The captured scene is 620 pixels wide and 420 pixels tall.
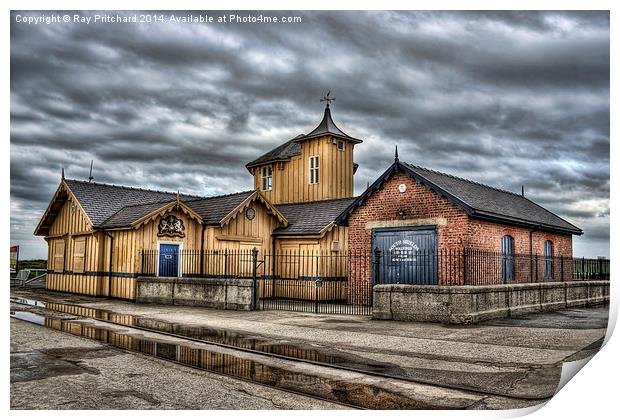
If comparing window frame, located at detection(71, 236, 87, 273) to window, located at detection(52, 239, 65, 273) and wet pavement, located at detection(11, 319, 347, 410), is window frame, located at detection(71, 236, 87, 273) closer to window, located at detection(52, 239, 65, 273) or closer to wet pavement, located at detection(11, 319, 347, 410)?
window, located at detection(52, 239, 65, 273)

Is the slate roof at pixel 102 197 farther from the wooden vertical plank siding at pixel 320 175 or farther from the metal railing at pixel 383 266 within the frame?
the wooden vertical plank siding at pixel 320 175

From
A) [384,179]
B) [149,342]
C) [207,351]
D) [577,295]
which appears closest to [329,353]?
[207,351]

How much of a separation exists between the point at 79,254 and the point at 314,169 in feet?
43.3

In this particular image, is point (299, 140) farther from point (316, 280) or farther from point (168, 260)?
point (316, 280)

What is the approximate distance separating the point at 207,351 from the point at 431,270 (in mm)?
10056

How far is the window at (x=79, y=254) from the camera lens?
24.8 metres

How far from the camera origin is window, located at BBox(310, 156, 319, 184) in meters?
30.7

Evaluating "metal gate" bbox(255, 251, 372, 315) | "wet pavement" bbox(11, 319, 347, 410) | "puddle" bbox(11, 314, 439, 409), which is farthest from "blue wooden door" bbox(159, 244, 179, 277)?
"wet pavement" bbox(11, 319, 347, 410)

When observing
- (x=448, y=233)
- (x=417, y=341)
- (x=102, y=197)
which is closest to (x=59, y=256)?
(x=102, y=197)

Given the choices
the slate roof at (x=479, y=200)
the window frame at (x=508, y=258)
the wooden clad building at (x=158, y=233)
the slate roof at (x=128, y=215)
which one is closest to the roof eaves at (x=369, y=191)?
the slate roof at (x=479, y=200)

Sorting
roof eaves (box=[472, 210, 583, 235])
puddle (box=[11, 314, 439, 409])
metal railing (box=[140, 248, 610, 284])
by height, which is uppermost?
roof eaves (box=[472, 210, 583, 235])

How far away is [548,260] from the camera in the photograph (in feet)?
74.6

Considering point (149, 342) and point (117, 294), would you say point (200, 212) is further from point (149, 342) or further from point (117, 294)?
point (149, 342)

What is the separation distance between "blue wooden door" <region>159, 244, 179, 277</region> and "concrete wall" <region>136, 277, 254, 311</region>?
4.96ft
